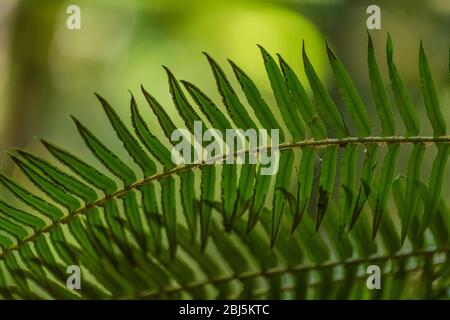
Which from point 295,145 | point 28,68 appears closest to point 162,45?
point 28,68

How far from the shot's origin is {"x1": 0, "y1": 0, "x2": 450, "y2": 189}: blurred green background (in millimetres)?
3031

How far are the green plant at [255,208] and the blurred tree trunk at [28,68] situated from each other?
2075 mm

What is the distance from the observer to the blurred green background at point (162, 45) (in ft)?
9.95

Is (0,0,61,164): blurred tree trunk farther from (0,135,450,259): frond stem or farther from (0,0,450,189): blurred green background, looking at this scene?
(0,135,450,259): frond stem

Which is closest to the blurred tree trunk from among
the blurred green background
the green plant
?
the blurred green background

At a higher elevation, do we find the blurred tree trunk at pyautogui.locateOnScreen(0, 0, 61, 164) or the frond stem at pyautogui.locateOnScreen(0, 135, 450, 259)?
the blurred tree trunk at pyautogui.locateOnScreen(0, 0, 61, 164)

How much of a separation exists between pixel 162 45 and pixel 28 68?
696 millimetres

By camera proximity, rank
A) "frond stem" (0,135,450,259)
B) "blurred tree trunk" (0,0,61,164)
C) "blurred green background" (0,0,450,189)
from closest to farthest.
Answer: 1. "frond stem" (0,135,450,259)
2. "blurred tree trunk" (0,0,61,164)
3. "blurred green background" (0,0,450,189)

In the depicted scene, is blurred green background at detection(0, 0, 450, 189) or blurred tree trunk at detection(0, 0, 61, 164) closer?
blurred tree trunk at detection(0, 0, 61, 164)

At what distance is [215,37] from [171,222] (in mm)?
2733

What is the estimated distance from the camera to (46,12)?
3055mm
